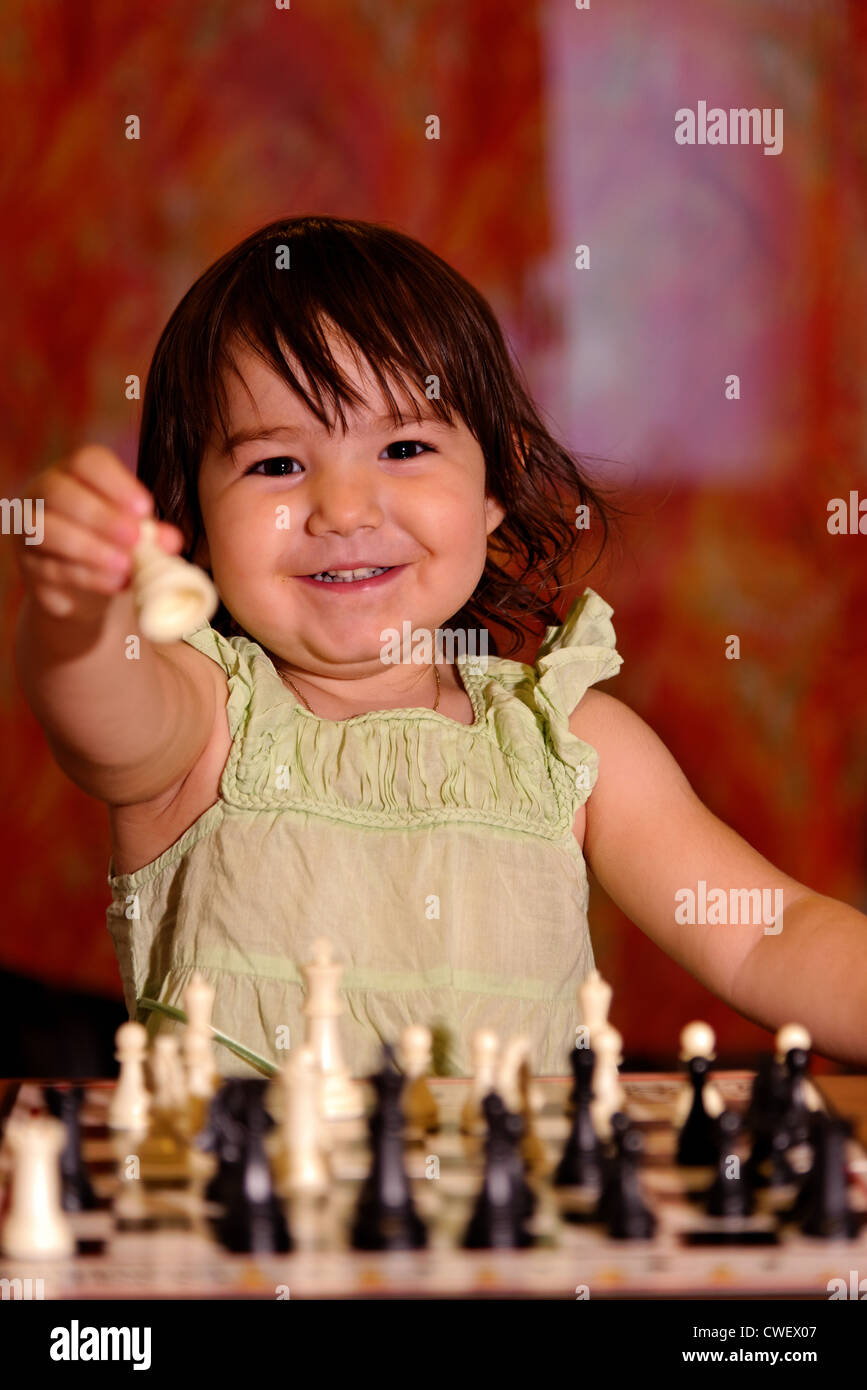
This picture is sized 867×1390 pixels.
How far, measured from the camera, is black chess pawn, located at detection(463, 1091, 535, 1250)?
74 centimetres

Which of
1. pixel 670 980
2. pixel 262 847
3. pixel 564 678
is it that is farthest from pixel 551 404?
pixel 262 847

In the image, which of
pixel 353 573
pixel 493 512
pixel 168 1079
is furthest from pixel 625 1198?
pixel 493 512

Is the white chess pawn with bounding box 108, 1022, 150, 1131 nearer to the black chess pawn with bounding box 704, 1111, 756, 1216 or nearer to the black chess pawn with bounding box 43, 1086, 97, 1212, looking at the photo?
the black chess pawn with bounding box 43, 1086, 97, 1212

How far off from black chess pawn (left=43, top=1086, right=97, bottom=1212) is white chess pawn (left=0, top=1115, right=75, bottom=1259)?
1cm

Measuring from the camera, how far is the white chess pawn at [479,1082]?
917 millimetres

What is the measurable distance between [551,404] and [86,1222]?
272 centimetres

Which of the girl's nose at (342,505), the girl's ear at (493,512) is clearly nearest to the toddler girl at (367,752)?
the girl's nose at (342,505)

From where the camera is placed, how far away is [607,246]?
3367 millimetres

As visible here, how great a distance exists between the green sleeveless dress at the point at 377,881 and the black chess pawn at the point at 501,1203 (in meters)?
0.48

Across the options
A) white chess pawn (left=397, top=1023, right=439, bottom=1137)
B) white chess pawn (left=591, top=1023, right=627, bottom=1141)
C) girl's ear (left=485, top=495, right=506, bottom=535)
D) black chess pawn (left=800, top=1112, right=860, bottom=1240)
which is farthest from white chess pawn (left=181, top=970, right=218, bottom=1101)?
girl's ear (left=485, top=495, right=506, bottom=535)

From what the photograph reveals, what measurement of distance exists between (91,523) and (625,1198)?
47 cm

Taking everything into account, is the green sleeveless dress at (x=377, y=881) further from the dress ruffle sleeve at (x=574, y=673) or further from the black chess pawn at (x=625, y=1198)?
the black chess pawn at (x=625, y=1198)

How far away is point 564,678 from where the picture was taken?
1.50 meters
